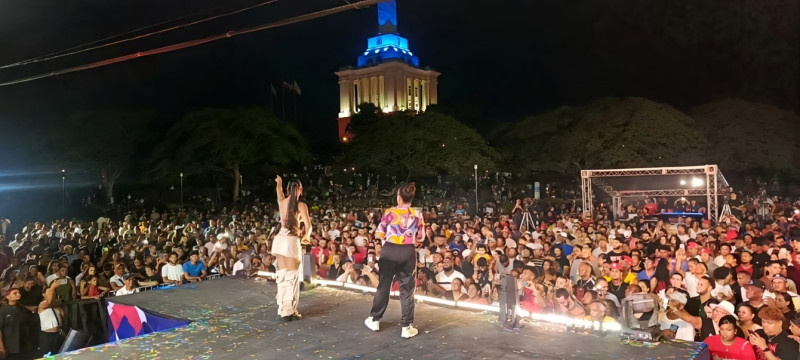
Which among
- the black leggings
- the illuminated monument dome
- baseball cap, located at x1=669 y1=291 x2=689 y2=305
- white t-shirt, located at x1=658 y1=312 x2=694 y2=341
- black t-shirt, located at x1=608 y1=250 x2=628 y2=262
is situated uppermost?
the illuminated monument dome

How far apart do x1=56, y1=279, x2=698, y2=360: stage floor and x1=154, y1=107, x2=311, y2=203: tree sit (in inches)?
1024

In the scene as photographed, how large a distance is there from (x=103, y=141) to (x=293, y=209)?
99.0 feet

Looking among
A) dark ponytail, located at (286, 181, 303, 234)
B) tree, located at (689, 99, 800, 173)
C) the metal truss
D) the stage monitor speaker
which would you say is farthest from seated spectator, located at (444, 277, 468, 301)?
tree, located at (689, 99, 800, 173)

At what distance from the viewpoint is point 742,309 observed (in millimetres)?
5547

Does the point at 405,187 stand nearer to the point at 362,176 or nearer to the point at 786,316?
the point at 786,316

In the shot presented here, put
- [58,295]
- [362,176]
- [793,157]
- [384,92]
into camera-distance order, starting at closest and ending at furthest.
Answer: [58,295] → [793,157] → [362,176] → [384,92]

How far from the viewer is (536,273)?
24.9 feet

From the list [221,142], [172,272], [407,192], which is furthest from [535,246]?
[221,142]

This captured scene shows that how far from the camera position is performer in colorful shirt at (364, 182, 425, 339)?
18.3ft

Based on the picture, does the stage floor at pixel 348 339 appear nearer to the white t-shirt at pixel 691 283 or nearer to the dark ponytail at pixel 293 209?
the dark ponytail at pixel 293 209

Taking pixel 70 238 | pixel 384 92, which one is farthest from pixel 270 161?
pixel 384 92

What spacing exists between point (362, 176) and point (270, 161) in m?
14.9

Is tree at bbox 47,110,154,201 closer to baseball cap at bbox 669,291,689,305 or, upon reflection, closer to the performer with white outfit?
the performer with white outfit

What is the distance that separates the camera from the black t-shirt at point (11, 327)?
Result: 6.61 meters
